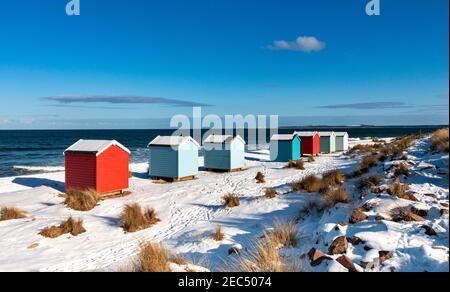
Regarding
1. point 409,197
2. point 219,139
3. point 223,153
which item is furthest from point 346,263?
point 219,139

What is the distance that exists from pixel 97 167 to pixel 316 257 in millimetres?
13298

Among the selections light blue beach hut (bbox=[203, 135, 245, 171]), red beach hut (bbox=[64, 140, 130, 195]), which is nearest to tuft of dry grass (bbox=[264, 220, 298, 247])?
red beach hut (bbox=[64, 140, 130, 195])

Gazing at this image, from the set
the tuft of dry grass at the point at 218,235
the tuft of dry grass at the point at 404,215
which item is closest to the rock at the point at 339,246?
the tuft of dry grass at the point at 404,215

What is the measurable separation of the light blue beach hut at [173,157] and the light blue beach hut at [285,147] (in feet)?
35.8

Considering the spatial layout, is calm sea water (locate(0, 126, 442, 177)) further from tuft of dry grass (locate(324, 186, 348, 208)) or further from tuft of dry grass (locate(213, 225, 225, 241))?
tuft of dry grass (locate(324, 186, 348, 208))

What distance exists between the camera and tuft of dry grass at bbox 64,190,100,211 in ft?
47.3

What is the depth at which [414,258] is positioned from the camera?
505cm

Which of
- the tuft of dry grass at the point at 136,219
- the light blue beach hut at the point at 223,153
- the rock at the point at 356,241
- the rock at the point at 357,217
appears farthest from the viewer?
the light blue beach hut at the point at 223,153

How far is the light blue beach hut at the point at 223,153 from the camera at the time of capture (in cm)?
2459

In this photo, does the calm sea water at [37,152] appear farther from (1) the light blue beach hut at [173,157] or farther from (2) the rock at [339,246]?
(2) the rock at [339,246]

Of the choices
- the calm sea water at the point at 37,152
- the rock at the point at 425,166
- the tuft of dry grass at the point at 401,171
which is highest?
the rock at the point at 425,166

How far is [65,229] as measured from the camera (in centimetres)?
1097

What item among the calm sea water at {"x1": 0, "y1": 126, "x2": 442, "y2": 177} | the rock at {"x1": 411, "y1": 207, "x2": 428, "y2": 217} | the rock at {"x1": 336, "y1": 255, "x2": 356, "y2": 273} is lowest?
the calm sea water at {"x1": 0, "y1": 126, "x2": 442, "y2": 177}
